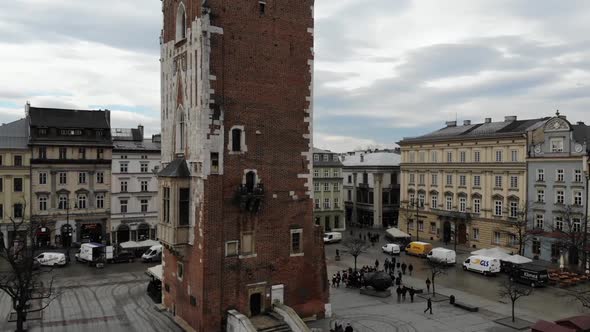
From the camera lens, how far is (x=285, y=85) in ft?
101

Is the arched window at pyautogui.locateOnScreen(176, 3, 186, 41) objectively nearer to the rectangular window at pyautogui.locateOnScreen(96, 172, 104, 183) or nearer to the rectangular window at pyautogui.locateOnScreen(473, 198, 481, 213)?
the rectangular window at pyautogui.locateOnScreen(96, 172, 104, 183)

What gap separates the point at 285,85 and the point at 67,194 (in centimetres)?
3979

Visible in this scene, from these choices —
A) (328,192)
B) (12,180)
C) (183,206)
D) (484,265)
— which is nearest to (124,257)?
(12,180)

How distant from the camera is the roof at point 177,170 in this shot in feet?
95.8

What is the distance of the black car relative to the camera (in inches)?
2072

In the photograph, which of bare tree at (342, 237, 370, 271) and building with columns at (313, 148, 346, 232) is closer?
bare tree at (342, 237, 370, 271)

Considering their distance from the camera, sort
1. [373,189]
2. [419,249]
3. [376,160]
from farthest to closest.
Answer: [376,160] < [373,189] < [419,249]

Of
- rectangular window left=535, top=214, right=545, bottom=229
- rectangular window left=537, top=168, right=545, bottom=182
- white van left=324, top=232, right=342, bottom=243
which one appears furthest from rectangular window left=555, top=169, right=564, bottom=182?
white van left=324, top=232, right=342, bottom=243

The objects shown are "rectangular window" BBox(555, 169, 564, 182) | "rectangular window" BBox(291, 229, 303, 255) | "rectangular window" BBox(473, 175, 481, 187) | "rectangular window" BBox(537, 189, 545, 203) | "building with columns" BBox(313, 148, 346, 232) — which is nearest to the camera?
"rectangular window" BBox(291, 229, 303, 255)

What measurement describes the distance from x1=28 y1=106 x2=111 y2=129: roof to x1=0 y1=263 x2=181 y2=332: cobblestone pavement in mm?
20781

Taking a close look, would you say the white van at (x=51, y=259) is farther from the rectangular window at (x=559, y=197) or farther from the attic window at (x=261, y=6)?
the rectangular window at (x=559, y=197)

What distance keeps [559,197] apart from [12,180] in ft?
193

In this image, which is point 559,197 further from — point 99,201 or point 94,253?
point 99,201

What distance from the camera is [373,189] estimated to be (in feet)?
267
